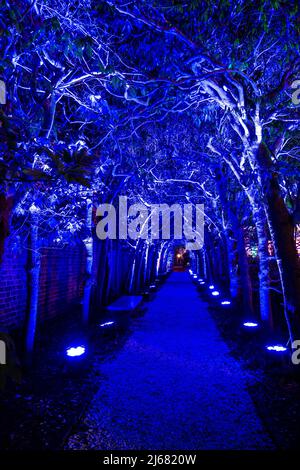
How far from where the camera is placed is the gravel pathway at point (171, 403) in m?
4.28

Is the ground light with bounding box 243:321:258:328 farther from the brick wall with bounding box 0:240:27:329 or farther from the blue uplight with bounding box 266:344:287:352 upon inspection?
the brick wall with bounding box 0:240:27:329

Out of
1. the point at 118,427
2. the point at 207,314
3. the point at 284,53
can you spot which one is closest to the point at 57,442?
the point at 118,427

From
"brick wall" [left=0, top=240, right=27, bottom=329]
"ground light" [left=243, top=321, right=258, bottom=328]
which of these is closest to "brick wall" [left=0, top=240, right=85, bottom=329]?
"brick wall" [left=0, top=240, right=27, bottom=329]

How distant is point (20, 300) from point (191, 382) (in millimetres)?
4476

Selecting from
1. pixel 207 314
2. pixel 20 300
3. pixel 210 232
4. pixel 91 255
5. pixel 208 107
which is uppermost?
pixel 208 107

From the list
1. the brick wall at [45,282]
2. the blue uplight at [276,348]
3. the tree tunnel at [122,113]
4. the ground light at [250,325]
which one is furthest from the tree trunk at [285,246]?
the brick wall at [45,282]

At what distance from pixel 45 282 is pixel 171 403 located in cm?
634

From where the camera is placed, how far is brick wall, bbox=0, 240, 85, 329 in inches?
310

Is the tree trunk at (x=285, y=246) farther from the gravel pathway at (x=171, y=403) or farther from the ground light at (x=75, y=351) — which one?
the ground light at (x=75, y=351)

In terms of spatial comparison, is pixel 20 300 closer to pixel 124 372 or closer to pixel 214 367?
pixel 124 372

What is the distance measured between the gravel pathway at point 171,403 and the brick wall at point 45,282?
2440 mm

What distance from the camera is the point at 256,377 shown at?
664 centimetres

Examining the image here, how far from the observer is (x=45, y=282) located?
1075cm

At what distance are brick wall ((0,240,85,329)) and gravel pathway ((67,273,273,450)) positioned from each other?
8.01ft
